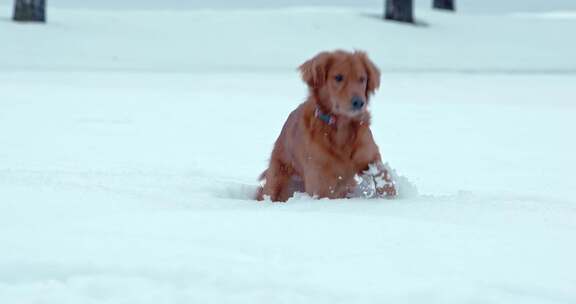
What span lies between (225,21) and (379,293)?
19.1m

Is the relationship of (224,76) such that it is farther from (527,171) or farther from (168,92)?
(527,171)

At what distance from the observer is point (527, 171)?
7223mm

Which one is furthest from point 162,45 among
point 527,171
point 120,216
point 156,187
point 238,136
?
point 120,216

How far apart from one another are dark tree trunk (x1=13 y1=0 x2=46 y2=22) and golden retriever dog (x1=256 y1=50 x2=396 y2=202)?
1482 cm

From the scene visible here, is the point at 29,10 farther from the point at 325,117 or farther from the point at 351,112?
the point at 351,112

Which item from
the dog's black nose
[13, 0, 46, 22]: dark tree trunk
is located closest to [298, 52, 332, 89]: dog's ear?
the dog's black nose

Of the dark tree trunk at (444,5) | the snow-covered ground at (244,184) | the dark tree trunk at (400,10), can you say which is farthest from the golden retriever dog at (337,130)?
the dark tree trunk at (444,5)

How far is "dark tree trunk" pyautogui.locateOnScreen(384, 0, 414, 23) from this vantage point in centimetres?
2181

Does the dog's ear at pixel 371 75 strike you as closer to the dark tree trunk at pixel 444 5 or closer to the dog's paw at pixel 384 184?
the dog's paw at pixel 384 184

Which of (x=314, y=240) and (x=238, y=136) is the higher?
(x=314, y=240)

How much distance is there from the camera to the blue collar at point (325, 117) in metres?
4.90

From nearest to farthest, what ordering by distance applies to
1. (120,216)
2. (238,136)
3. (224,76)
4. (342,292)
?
(342,292) < (120,216) < (238,136) < (224,76)

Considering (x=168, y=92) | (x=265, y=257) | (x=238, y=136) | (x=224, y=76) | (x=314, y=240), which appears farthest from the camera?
(x=224, y=76)

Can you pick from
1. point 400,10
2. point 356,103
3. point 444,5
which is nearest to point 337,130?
point 356,103
